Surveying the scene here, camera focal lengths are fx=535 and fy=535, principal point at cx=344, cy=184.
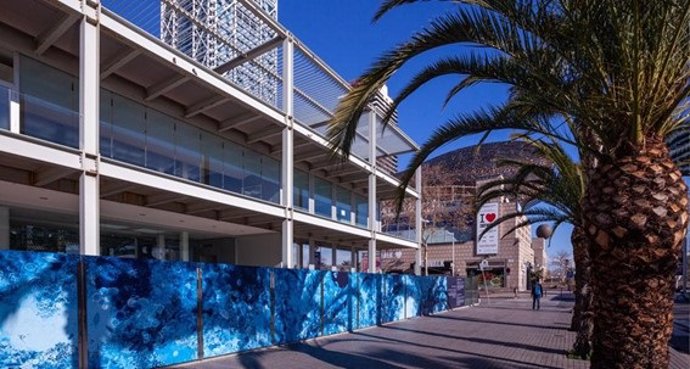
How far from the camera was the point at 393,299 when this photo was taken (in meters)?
21.1

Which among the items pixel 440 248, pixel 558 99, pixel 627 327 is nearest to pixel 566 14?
pixel 558 99

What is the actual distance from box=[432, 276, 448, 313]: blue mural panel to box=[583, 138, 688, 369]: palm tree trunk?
2108 centimetres

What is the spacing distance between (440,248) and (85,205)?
52406 millimetres

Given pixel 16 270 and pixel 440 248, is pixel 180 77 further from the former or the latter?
pixel 440 248

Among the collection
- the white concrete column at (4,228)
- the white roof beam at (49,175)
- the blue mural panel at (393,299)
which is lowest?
the blue mural panel at (393,299)

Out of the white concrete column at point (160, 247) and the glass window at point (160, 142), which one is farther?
the white concrete column at point (160, 247)

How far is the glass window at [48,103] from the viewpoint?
11.6 m

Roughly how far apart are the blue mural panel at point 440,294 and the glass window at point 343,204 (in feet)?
18.6

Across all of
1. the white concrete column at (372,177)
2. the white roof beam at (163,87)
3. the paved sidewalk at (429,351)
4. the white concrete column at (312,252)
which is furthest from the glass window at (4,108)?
the white concrete column at (312,252)

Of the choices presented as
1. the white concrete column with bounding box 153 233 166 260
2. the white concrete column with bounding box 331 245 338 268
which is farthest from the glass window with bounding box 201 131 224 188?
the white concrete column with bounding box 331 245 338 268

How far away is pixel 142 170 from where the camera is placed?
44.3 feet

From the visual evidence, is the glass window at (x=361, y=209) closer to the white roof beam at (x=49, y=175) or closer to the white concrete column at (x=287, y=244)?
the white concrete column at (x=287, y=244)

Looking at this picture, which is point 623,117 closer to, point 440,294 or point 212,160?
point 212,160

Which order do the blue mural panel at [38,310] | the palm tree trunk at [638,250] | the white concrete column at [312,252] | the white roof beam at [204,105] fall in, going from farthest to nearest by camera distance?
the white concrete column at [312,252]
the white roof beam at [204,105]
the blue mural panel at [38,310]
the palm tree trunk at [638,250]
